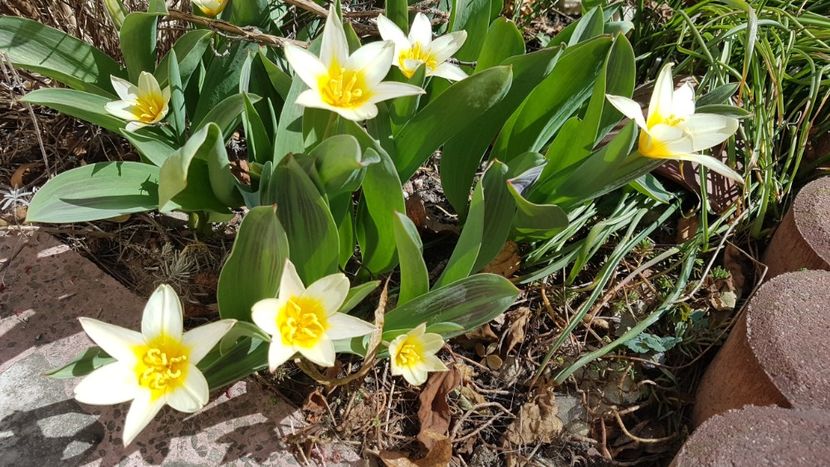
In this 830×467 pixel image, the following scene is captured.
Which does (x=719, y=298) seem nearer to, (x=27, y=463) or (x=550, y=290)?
(x=550, y=290)

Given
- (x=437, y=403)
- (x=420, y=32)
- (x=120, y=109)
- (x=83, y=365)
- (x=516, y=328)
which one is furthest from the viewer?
(x=516, y=328)

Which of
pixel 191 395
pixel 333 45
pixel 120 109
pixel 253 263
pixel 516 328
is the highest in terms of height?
pixel 333 45

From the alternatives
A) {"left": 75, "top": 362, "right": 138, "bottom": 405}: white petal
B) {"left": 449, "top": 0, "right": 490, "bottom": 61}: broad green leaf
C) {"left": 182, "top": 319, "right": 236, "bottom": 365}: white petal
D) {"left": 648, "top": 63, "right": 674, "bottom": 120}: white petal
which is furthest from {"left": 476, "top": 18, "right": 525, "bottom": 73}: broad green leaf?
{"left": 75, "top": 362, "right": 138, "bottom": 405}: white petal

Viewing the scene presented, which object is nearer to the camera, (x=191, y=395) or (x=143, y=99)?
(x=191, y=395)

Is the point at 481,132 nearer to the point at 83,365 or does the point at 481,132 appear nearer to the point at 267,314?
the point at 267,314

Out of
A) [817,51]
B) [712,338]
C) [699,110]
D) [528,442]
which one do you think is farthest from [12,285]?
[817,51]

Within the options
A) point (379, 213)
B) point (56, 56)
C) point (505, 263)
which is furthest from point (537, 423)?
point (56, 56)

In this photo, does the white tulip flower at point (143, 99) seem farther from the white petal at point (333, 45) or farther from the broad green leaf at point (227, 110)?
the white petal at point (333, 45)
